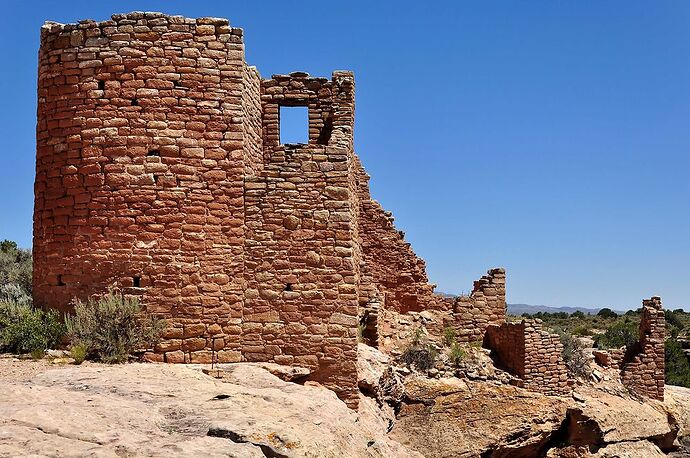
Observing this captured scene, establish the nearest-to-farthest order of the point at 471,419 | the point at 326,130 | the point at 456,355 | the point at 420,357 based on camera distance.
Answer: the point at 326,130
the point at 471,419
the point at 420,357
the point at 456,355

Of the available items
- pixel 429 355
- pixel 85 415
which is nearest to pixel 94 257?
pixel 85 415

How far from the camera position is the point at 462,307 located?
Answer: 15336 millimetres

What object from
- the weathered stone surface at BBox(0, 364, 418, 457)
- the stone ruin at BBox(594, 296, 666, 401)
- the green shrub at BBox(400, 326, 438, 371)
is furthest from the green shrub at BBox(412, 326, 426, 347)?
the weathered stone surface at BBox(0, 364, 418, 457)

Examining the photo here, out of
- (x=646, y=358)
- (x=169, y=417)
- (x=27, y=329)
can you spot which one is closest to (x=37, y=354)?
(x=27, y=329)

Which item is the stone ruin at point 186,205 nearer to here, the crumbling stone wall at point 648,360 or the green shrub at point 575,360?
the green shrub at point 575,360

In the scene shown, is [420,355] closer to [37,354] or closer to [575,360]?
[575,360]

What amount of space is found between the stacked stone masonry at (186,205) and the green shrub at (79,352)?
95cm

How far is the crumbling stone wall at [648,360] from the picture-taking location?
1623cm

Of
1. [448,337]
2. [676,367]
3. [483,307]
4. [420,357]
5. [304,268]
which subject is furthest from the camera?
[676,367]

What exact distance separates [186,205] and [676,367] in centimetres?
Result: 2291

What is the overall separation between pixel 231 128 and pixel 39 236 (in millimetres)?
3065

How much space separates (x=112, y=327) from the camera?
9.01m

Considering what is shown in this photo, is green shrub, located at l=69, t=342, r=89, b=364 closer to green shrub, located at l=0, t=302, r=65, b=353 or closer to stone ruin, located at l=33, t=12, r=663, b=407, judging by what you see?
green shrub, located at l=0, t=302, r=65, b=353

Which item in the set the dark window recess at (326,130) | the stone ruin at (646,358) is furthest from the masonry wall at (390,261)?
the stone ruin at (646,358)
